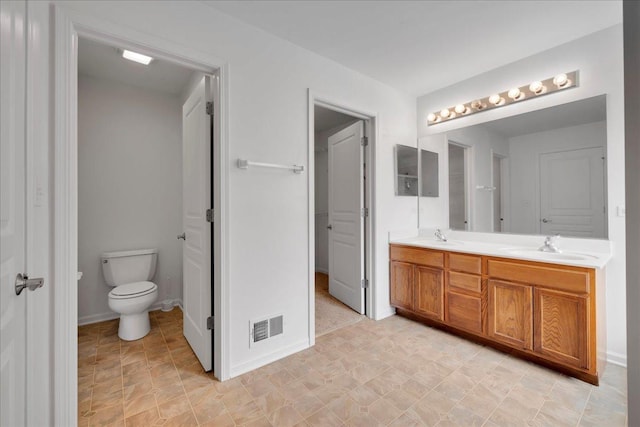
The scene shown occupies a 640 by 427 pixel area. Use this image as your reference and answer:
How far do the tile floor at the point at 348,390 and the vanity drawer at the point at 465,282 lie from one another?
453 millimetres

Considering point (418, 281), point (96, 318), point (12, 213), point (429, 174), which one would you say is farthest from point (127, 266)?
point (429, 174)

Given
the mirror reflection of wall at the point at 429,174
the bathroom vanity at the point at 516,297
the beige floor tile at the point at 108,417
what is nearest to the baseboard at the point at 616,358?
the bathroom vanity at the point at 516,297

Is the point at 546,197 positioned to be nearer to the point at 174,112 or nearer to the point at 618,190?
the point at 618,190

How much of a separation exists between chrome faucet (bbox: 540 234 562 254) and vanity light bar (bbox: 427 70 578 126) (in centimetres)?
118

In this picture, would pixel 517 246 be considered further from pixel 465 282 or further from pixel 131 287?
pixel 131 287

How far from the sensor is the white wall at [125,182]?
2699mm

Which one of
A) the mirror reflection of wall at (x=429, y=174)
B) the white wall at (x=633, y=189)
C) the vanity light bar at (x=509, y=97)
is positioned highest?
the vanity light bar at (x=509, y=97)

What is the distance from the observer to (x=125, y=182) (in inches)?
114

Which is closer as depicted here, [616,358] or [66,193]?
[66,193]

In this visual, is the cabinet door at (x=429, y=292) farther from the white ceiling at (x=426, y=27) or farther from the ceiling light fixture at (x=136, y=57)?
the ceiling light fixture at (x=136, y=57)

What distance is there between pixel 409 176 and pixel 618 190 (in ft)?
5.19

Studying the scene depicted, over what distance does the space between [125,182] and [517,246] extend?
12.5 ft

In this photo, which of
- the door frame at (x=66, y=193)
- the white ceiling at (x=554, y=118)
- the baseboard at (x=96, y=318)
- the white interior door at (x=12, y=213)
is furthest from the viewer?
the baseboard at (x=96, y=318)

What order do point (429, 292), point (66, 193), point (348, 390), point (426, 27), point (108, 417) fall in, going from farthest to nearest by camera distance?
point (429, 292)
point (426, 27)
point (348, 390)
point (108, 417)
point (66, 193)
